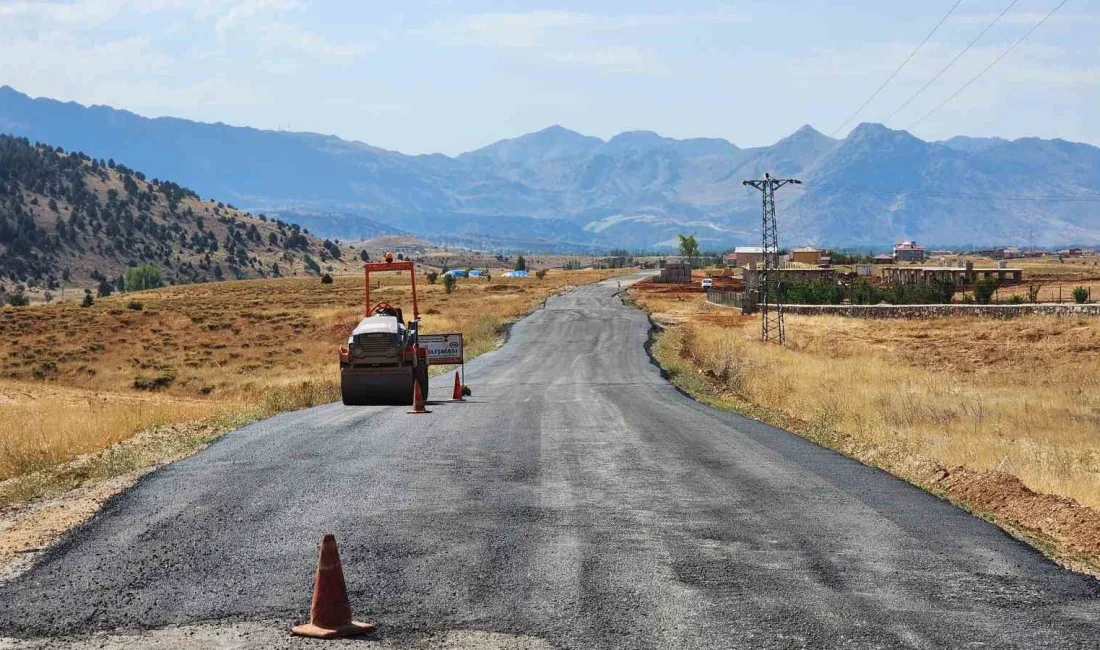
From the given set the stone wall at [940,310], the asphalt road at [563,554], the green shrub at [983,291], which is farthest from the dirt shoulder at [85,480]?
the green shrub at [983,291]

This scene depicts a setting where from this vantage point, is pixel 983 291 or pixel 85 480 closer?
pixel 85 480

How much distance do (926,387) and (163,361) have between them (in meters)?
39.3

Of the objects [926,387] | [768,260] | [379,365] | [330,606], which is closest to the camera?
[330,606]

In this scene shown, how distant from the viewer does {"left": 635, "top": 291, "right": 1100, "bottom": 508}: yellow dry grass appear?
1880 centimetres

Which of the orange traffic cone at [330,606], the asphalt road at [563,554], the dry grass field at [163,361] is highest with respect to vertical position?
the orange traffic cone at [330,606]

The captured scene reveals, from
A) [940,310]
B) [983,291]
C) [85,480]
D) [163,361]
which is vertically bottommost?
[163,361]

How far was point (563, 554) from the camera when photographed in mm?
10039

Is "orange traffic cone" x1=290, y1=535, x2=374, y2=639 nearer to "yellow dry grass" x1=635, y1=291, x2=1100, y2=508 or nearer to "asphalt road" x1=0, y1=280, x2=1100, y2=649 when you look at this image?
"asphalt road" x1=0, y1=280, x2=1100, y2=649

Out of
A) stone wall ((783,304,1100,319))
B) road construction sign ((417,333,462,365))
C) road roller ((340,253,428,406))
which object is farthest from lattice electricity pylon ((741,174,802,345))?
road roller ((340,253,428,406))

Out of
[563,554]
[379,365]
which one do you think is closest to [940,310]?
[379,365]

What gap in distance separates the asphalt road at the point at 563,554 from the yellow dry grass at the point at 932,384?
3494 mm

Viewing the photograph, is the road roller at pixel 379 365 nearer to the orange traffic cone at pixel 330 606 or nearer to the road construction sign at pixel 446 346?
the road construction sign at pixel 446 346

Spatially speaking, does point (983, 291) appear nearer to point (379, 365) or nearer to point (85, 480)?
point (379, 365)

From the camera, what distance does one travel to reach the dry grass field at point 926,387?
1828cm
